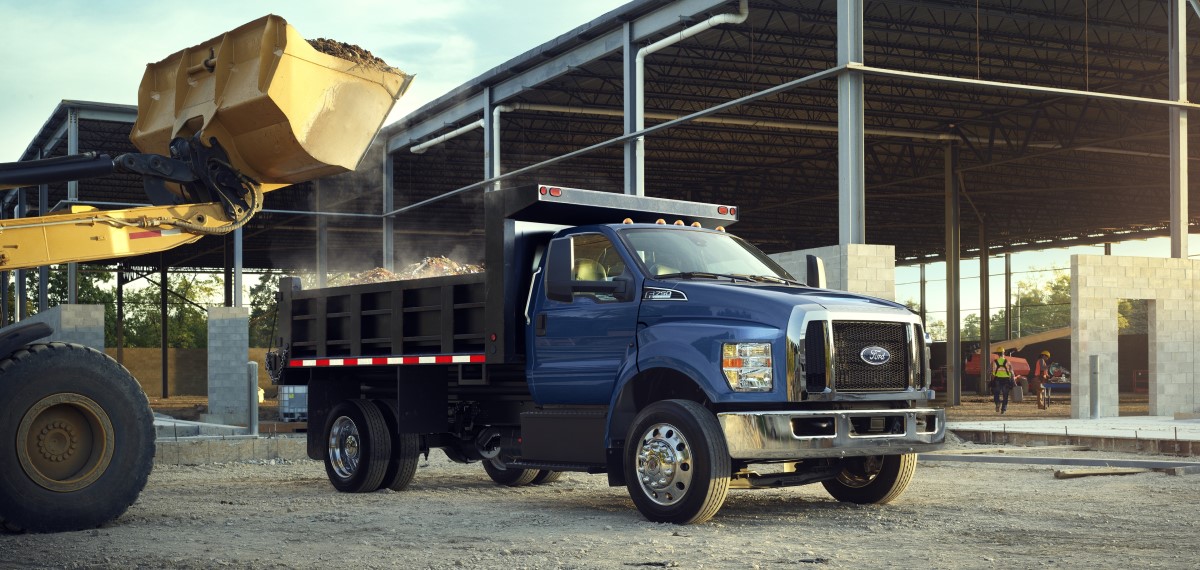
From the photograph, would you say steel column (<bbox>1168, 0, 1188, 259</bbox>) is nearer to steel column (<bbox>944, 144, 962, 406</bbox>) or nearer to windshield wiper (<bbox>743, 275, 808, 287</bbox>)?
steel column (<bbox>944, 144, 962, 406</bbox>)

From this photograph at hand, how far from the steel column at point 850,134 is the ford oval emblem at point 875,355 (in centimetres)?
991

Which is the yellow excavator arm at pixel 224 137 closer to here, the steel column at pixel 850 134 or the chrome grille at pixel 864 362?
the chrome grille at pixel 864 362

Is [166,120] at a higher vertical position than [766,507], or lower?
higher

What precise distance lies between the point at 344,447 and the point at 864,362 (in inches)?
226

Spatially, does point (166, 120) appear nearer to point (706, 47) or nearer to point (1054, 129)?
point (706, 47)

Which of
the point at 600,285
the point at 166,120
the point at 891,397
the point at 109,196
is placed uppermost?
the point at 109,196

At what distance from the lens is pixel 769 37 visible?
2900 cm

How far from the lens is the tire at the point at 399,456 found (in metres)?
12.4

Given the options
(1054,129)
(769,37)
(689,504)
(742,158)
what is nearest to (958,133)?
(1054,129)

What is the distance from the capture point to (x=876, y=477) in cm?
1060

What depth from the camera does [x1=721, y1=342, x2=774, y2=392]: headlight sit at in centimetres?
902

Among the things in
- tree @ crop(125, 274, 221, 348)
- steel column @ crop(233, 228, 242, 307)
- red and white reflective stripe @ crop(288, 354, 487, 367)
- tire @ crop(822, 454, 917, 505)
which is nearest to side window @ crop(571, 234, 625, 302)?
red and white reflective stripe @ crop(288, 354, 487, 367)

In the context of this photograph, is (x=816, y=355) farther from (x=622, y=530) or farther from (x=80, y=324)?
(x=80, y=324)

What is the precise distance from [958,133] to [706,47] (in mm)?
13706
